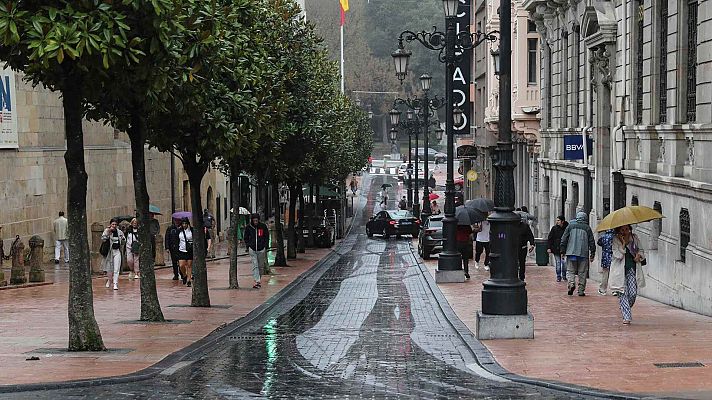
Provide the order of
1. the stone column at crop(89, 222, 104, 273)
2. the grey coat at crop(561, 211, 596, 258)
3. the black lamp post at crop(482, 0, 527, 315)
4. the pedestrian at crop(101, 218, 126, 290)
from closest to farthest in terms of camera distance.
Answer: the black lamp post at crop(482, 0, 527, 315)
the grey coat at crop(561, 211, 596, 258)
the pedestrian at crop(101, 218, 126, 290)
the stone column at crop(89, 222, 104, 273)

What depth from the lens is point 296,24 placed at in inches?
1368

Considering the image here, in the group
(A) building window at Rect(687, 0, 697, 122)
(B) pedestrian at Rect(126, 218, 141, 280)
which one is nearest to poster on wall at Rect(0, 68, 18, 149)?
(B) pedestrian at Rect(126, 218, 141, 280)

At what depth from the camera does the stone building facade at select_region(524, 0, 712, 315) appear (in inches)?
820

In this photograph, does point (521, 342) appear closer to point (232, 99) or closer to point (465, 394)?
point (465, 394)

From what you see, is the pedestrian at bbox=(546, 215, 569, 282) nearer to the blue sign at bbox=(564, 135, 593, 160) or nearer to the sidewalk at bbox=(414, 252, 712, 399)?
the blue sign at bbox=(564, 135, 593, 160)

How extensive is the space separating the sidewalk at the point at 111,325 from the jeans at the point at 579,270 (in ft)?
21.4

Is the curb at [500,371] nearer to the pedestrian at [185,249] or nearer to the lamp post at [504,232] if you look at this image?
the lamp post at [504,232]

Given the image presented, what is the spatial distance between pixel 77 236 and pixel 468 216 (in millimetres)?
17347

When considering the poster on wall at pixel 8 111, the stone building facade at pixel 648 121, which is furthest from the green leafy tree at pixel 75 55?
the poster on wall at pixel 8 111

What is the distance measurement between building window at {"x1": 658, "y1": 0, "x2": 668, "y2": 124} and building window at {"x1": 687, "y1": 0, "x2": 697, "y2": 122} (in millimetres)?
1947

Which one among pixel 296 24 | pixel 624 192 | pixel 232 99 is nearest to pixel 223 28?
pixel 232 99

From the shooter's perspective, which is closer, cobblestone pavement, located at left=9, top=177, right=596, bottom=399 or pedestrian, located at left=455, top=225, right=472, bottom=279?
cobblestone pavement, located at left=9, top=177, right=596, bottom=399

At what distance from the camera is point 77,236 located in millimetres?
15781

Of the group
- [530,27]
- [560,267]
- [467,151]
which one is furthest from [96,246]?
[467,151]
